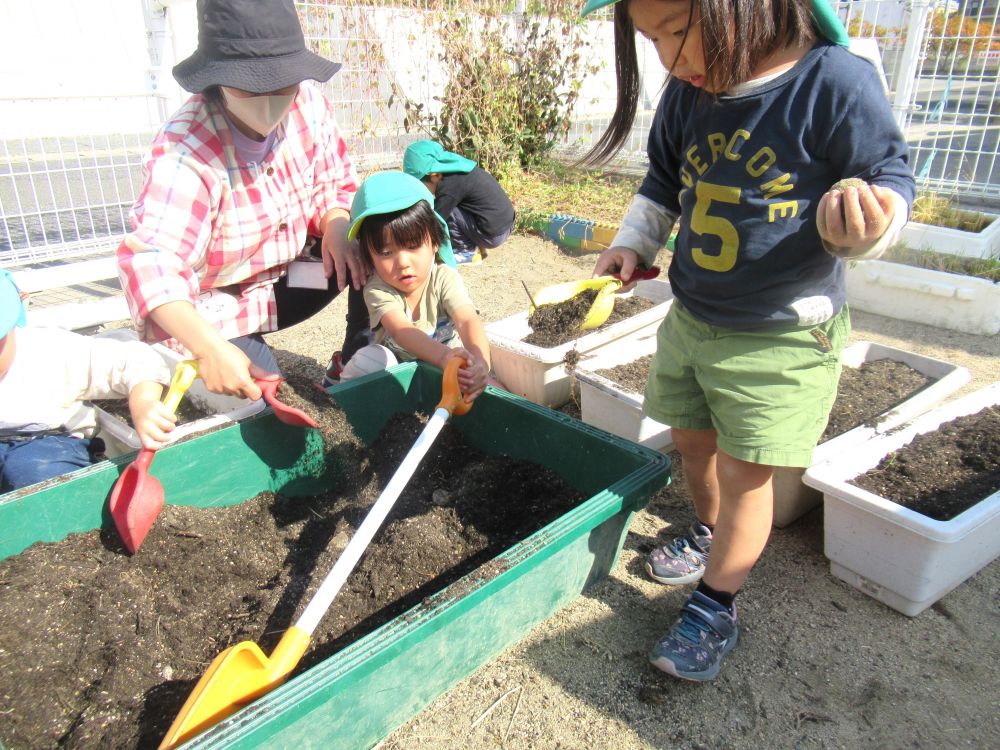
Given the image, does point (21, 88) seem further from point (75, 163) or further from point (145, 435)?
point (145, 435)

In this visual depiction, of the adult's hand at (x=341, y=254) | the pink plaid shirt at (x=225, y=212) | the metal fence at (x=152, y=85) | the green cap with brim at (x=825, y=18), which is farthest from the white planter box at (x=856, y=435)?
the metal fence at (x=152, y=85)

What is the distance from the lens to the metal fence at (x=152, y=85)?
10.9 feet

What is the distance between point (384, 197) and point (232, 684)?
1279 millimetres

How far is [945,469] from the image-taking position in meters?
1.81

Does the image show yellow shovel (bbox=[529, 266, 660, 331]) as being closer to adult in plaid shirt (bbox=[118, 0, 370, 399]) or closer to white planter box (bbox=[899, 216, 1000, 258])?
adult in plaid shirt (bbox=[118, 0, 370, 399])

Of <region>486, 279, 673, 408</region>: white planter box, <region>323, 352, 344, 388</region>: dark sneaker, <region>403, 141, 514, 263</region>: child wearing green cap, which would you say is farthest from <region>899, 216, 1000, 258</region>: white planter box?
<region>323, 352, 344, 388</region>: dark sneaker

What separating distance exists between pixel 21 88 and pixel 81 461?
216cm

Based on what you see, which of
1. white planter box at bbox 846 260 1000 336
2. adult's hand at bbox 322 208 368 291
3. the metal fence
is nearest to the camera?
adult's hand at bbox 322 208 368 291

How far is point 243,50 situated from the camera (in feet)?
5.52

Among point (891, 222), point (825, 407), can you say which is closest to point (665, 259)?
point (825, 407)

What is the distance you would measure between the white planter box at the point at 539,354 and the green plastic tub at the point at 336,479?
16.4 inches

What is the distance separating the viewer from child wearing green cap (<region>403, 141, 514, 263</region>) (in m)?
3.70

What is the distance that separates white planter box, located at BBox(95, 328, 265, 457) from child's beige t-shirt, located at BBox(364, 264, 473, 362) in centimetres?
45

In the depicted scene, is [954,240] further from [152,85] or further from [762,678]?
[152,85]
